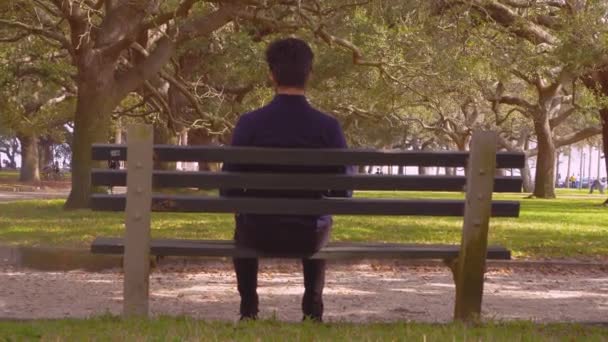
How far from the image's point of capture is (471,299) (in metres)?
4.98

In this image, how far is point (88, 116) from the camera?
1800 cm

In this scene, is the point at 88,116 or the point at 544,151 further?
the point at 544,151

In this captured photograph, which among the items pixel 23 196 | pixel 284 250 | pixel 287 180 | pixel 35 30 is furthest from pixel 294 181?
pixel 23 196

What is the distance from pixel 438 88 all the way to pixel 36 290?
1781 centimetres

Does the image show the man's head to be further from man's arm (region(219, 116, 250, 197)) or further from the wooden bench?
the wooden bench

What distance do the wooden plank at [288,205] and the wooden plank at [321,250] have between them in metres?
0.20

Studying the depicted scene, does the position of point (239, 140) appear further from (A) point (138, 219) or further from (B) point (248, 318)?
(B) point (248, 318)

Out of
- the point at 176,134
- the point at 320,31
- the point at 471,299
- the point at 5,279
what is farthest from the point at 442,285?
the point at 176,134

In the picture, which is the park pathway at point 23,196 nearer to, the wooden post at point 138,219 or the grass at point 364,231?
the grass at point 364,231

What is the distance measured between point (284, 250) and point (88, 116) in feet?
45.8

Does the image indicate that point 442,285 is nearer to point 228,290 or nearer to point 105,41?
point 228,290

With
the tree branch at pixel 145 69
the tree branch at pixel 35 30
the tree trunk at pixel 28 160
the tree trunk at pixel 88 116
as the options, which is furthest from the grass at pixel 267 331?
the tree trunk at pixel 28 160

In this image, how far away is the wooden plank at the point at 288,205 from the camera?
4.73m

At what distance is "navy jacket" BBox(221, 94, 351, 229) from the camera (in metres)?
4.88
